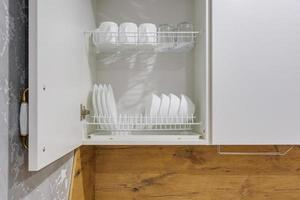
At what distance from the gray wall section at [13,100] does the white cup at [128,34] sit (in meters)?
0.46

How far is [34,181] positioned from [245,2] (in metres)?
0.90

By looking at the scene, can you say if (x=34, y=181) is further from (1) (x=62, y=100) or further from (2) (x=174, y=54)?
(2) (x=174, y=54)

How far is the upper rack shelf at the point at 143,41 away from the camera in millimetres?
1196

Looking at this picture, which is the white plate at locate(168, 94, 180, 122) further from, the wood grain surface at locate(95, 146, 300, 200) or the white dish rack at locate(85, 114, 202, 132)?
the wood grain surface at locate(95, 146, 300, 200)

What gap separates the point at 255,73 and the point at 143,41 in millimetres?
438

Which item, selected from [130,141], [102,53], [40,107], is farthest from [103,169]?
[40,107]

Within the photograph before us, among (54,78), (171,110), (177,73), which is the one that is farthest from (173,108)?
(54,78)

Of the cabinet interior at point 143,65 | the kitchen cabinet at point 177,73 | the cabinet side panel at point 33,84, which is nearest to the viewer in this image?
the cabinet side panel at point 33,84

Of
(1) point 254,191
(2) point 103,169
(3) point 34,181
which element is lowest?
(1) point 254,191

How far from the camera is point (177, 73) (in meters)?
1.42

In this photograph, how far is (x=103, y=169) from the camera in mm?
1464

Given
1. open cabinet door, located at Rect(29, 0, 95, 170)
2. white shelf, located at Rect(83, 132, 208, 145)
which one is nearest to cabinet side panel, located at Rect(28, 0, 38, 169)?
open cabinet door, located at Rect(29, 0, 95, 170)

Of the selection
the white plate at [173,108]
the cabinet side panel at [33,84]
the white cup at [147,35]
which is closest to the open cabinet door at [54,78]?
the cabinet side panel at [33,84]

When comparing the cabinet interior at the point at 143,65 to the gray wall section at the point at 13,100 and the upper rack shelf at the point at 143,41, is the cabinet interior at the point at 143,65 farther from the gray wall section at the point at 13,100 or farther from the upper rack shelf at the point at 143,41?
the gray wall section at the point at 13,100
